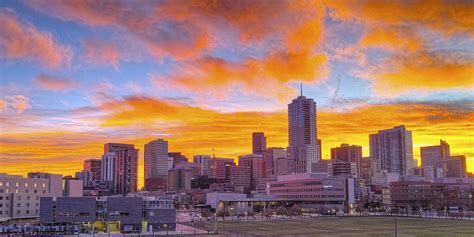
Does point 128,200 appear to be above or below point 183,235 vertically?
above

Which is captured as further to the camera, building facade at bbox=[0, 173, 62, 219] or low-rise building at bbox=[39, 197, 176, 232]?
building facade at bbox=[0, 173, 62, 219]

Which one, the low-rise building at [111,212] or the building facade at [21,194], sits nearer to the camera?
the low-rise building at [111,212]

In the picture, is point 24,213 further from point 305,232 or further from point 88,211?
point 305,232

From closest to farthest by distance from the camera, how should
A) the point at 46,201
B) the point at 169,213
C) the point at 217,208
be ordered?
the point at 46,201, the point at 169,213, the point at 217,208

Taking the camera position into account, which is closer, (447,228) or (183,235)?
(183,235)

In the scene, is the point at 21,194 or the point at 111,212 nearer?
the point at 111,212

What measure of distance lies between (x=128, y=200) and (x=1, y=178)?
5580 centimetres

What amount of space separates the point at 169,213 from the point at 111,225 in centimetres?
1255

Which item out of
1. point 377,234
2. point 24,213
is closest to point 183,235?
point 377,234

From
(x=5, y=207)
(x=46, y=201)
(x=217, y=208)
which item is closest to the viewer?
(x=46, y=201)

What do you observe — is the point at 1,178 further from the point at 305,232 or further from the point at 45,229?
the point at 305,232

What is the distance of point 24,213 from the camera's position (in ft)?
464

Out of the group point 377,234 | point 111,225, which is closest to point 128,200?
point 111,225

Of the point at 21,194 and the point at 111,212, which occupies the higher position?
the point at 21,194
